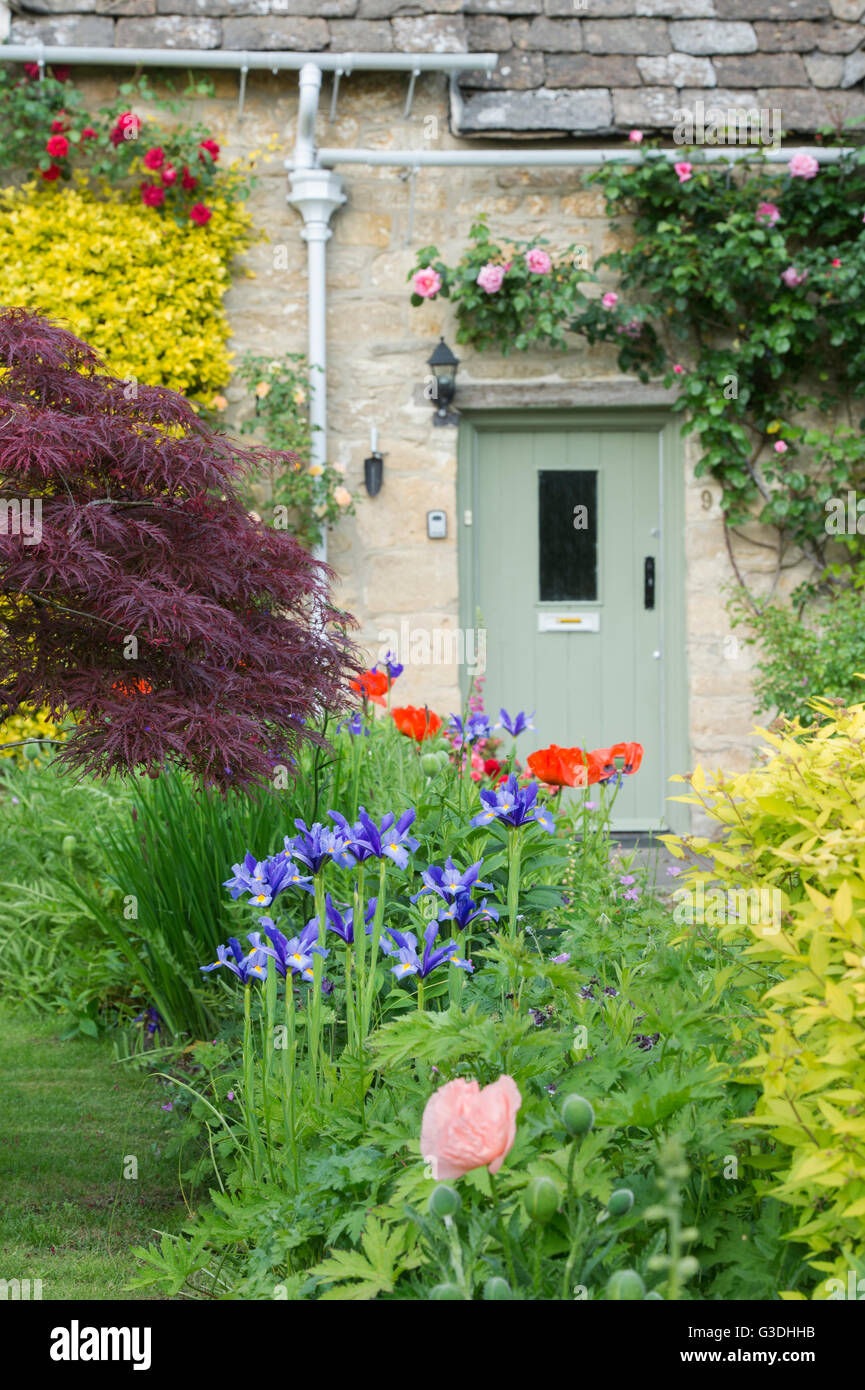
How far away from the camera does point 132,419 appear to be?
241 cm

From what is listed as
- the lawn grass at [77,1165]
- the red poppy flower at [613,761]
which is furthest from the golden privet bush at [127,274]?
the red poppy flower at [613,761]

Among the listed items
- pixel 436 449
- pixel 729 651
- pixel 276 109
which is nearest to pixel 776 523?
pixel 729 651

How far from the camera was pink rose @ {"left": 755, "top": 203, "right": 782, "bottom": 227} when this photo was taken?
19.6ft

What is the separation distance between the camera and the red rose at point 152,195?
5887 millimetres

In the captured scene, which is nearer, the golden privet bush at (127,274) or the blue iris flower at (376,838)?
the blue iris flower at (376,838)

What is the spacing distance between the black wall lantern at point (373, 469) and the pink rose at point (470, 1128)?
16.5 feet

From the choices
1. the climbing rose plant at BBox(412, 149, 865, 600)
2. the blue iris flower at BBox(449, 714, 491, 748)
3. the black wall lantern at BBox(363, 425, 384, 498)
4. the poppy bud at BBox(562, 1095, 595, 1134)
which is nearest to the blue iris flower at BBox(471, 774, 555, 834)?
the poppy bud at BBox(562, 1095, 595, 1134)

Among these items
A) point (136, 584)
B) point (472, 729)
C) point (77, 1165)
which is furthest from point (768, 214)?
point (77, 1165)

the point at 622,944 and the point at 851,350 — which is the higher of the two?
the point at 851,350

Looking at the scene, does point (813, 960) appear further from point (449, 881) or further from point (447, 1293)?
point (449, 881)

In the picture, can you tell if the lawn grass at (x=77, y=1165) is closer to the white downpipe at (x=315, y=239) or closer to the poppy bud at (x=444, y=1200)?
the poppy bud at (x=444, y=1200)

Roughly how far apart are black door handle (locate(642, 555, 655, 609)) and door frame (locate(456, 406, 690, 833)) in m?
0.04
